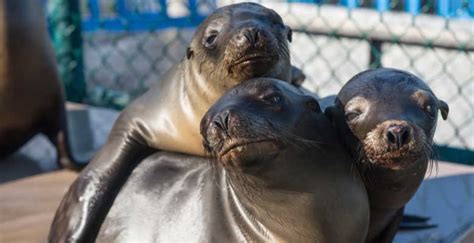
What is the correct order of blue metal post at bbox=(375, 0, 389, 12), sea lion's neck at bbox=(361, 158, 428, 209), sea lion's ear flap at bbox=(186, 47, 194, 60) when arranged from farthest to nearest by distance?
1. blue metal post at bbox=(375, 0, 389, 12)
2. sea lion's ear flap at bbox=(186, 47, 194, 60)
3. sea lion's neck at bbox=(361, 158, 428, 209)

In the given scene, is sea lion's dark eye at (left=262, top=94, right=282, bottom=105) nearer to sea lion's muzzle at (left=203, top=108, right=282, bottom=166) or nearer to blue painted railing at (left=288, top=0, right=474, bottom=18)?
sea lion's muzzle at (left=203, top=108, right=282, bottom=166)

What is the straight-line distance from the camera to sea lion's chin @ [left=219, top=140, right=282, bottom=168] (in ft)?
7.56

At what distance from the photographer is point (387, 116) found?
2510 millimetres

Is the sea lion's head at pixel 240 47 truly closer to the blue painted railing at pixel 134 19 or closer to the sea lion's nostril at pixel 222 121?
the sea lion's nostril at pixel 222 121

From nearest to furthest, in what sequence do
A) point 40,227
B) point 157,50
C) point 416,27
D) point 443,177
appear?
1. point 40,227
2. point 443,177
3. point 416,27
4. point 157,50

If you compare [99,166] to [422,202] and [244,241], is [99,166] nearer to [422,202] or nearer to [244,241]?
[244,241]

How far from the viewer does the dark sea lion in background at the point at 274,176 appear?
2348mm

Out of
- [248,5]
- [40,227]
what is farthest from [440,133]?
[248,5]

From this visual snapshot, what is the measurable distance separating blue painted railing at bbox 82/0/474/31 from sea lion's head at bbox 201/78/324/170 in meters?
4.35

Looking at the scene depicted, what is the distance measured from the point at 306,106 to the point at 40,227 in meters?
1.74

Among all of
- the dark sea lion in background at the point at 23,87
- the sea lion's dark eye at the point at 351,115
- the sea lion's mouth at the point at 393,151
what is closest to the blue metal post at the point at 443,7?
the dark sea lion in background at the point at 23,87

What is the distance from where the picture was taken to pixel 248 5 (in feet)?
9.84

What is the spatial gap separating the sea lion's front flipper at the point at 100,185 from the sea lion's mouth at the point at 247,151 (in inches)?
41.3

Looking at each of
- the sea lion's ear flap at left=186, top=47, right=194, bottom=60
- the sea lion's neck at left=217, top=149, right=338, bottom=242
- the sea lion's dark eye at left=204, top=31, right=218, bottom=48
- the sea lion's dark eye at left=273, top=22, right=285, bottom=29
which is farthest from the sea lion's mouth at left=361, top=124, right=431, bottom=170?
the sea lion's ear flap at left=186, top=47, right=194, bottom=60
